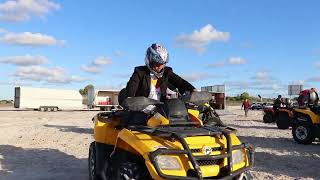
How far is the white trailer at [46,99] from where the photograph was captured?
194 ft

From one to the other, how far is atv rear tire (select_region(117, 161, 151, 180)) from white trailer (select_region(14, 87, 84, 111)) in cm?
5576

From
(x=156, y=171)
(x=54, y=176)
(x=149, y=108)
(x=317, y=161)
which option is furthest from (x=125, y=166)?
(x=317, y=161)

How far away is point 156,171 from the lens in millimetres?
4707

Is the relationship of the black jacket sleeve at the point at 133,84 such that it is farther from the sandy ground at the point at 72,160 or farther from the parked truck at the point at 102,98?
the parked truck at the point at 102,98

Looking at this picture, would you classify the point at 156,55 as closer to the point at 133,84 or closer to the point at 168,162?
the point at 133,84

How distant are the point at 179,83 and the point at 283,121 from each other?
16.8 metres

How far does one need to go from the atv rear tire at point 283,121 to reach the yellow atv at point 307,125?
559cm

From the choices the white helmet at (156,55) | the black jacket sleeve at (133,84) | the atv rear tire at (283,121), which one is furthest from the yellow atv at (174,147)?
the atv rear tire at (283,121)

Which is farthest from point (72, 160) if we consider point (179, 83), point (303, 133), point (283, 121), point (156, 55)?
point (283, 121)

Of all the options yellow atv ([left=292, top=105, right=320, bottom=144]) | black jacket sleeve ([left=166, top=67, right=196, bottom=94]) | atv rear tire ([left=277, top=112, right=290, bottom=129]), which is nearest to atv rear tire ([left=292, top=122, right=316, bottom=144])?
yellow atv ([left=292, top=105, right=320, bottom=144])

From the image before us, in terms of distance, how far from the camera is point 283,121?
74.0ft

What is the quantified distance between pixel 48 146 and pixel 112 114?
7673 millimetres

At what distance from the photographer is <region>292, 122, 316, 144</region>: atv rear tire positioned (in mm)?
15969

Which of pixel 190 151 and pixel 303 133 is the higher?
pixel 190 151
